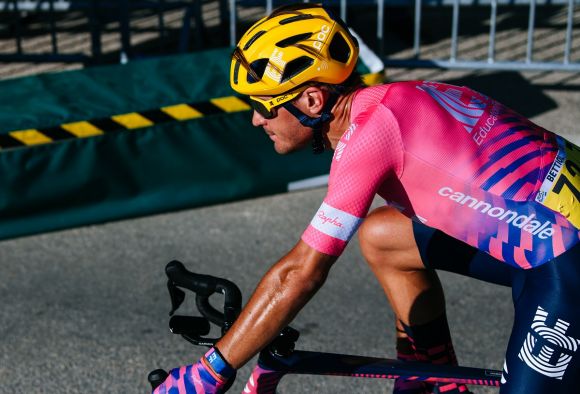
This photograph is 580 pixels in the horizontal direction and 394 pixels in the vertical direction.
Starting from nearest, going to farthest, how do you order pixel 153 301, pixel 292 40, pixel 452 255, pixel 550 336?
pixel 550 336 → pixel 292 40 → pixel 452 255 → pixel 153 301

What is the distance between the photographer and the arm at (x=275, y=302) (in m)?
3.11

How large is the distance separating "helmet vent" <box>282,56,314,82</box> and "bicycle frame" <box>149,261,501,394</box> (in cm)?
70

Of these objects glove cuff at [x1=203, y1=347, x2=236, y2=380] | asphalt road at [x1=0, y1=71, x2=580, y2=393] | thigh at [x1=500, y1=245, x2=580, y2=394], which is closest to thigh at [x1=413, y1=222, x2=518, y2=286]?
thigh at [x1=500, y1=245, x2=580, y2=394]

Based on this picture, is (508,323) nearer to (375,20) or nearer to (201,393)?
(201,393)

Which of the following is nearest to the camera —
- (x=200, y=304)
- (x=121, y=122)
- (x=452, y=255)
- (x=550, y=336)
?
(x=550, y=336)

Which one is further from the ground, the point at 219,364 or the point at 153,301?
the point at 219,364

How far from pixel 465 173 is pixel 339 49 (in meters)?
0.60

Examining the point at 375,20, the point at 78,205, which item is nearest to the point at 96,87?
the point at 78,205

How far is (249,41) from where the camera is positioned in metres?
3.48

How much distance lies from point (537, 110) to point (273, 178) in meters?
2.74

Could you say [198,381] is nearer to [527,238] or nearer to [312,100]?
[312,100]

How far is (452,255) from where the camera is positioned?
3717 mm

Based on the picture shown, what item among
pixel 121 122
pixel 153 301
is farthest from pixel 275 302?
pixel 121 122

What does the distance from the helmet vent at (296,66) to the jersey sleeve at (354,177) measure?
275 millimetres
